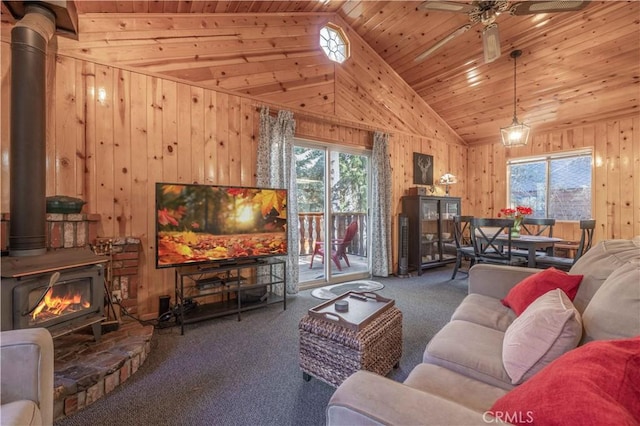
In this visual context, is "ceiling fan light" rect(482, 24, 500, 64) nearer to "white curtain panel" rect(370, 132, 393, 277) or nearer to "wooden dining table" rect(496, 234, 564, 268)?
"white curtain panel" rect(370, 132, 393, 277)

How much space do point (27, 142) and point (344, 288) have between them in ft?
11.0

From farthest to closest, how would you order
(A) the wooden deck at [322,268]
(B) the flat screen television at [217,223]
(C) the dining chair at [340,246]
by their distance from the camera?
1. (C) the dining chair at [340,246]
2. (A) the wooden deck at [322,268]
3. (B) the flat screen television at [217,223]

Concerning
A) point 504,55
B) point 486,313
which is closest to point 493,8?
point 504,55

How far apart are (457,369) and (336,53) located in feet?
13.5

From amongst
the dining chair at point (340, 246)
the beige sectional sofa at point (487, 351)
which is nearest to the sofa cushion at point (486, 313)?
the beige sectional sofa at point (487, 351)

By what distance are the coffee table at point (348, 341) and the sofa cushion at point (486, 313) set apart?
41 cm

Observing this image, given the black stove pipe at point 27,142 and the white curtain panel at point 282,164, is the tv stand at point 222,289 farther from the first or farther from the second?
the black stove pipe at point 27,142

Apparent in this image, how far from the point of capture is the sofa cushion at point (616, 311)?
3.14 feet

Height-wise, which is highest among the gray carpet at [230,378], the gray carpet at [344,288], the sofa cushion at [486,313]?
the sofa cushion at [486,313]

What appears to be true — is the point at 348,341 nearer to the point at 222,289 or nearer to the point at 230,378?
the point at 230,378

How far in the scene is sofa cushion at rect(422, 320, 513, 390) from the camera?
44.4 inches

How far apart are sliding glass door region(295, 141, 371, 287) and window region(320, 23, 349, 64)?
1.27 m

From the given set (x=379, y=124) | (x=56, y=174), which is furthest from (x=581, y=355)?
(x=379, y=124)

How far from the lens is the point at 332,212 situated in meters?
4.25
